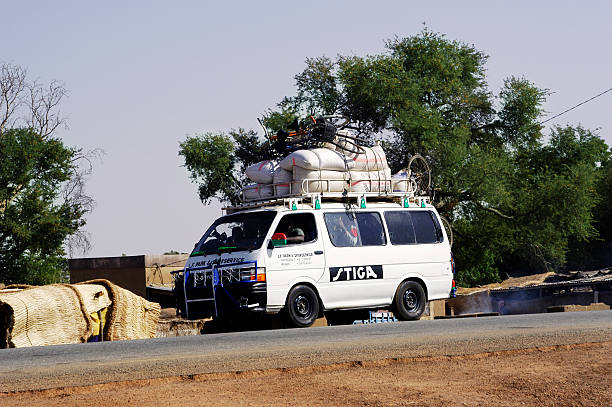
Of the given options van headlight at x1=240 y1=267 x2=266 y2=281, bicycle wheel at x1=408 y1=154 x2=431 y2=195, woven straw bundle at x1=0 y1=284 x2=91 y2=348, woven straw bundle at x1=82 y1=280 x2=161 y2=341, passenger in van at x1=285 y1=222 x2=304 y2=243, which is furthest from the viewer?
bicycle wheel at x1=408 y1=154 x2=431 y2=195

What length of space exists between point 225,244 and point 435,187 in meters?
25.8

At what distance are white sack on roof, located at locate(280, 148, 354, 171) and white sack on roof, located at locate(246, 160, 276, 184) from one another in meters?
0.25

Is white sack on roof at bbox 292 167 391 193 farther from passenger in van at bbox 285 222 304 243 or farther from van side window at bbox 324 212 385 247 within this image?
passenger in van at bbox 285 222 304 243

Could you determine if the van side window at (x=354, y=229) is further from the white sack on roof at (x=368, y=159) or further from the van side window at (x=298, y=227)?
the white sack on roof at (x=368, y=159)

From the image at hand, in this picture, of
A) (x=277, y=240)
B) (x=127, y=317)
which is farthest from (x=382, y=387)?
(x=127, y=317)

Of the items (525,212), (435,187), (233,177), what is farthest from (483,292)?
(233,177)

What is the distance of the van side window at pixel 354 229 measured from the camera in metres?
16.8

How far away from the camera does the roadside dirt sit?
7.00 m

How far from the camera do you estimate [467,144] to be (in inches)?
1817

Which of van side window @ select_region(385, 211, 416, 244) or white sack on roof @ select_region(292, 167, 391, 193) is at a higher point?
white sack on roof @ select_region(292, 167, 391, 193)

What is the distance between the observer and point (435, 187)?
4116cm

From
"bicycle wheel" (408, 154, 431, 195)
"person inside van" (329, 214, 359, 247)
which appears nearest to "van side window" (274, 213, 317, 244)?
"person inside van" (329, 214, 359, 247)

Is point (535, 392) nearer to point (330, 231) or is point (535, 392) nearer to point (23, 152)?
point (330, 231)

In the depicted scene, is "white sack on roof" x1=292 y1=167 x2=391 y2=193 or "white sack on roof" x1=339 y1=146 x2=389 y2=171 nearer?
"white sack on roof" x1=292 y1=167 x2=391 y2=193
